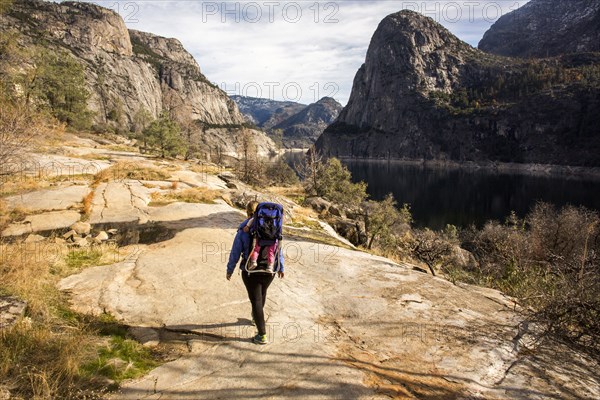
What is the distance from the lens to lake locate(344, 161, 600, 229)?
6512 cm

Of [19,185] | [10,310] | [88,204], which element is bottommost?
[10,310]

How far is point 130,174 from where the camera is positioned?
76.4 ft

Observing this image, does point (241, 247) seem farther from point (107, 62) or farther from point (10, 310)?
point (107, 62)

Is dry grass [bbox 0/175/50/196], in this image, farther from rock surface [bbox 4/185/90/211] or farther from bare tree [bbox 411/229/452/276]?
bare tree [bbox 411/229/452/276]

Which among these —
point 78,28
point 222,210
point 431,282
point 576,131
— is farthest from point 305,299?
point 576,131

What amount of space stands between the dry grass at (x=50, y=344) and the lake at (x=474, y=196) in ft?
191

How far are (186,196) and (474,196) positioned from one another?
83855 mm

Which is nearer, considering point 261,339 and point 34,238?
point 261,339

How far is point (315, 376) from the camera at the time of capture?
491 cm

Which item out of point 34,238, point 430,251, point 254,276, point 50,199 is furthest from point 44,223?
point 430,251

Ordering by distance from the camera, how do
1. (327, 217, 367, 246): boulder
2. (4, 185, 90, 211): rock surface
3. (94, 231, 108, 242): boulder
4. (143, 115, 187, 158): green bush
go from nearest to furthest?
(94, 231, 108, 242): boulder, (4, 185, 90, 211): rock surface, (327, 217, 367, 246): boulder, (143, 115, 187, 158): green bush

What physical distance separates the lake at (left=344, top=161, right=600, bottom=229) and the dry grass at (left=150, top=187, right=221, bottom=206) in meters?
47.5

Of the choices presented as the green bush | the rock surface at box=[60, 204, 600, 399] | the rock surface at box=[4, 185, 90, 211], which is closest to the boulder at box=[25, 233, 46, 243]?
the rock surface at box=[60, 204, 600, 399]

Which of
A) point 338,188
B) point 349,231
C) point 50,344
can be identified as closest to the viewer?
point 50,344
